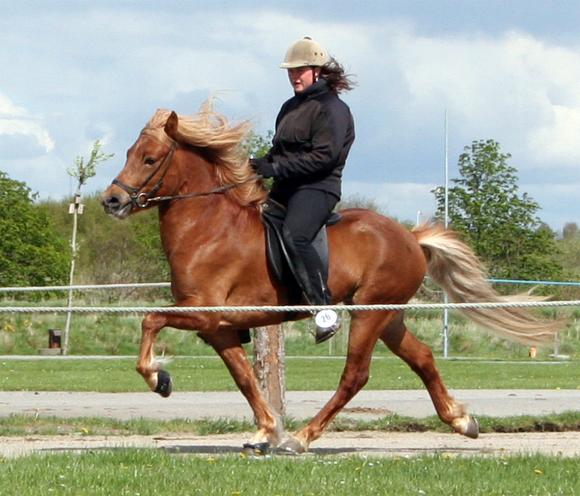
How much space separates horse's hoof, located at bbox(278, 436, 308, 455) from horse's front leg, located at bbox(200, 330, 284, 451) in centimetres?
6

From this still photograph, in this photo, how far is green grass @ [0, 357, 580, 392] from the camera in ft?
67.8

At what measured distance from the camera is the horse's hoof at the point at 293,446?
1057 cm

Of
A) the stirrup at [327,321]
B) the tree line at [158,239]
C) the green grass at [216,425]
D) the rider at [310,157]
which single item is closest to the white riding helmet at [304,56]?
the rider at [310,157]

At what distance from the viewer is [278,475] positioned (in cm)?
842

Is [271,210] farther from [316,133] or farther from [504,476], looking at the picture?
[504,476]

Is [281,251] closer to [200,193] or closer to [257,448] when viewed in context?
[200,193]

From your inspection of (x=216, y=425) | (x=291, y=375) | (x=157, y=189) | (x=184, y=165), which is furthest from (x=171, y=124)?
(x=291, y=375)

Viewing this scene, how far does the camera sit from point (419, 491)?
25.3ft

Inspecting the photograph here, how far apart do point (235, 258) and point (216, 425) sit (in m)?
2.96

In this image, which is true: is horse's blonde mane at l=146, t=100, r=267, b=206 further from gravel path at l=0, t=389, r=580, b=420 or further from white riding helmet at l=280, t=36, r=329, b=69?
gravel path at l=0, t=389, r=580, b=420

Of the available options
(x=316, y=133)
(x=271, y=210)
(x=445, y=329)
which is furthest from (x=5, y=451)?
(x=445, y=329)

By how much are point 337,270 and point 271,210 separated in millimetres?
719

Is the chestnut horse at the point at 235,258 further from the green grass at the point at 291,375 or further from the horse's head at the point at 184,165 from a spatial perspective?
the green grass at the point at 291,375

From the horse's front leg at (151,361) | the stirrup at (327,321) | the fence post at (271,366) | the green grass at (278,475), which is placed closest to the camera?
the green grass at (278,475)
